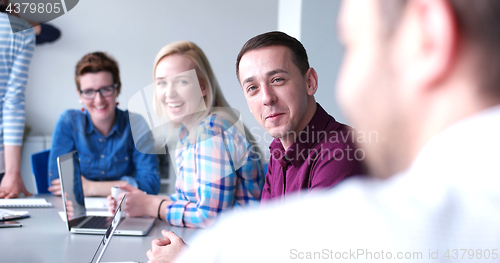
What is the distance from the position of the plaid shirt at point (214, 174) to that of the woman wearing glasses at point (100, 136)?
69 cm

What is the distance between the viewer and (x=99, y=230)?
1.19 m

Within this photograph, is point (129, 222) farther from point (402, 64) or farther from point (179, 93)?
point (402, 64)

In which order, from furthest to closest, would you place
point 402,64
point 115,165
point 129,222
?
point 115,165
point 129,222
point 402,64

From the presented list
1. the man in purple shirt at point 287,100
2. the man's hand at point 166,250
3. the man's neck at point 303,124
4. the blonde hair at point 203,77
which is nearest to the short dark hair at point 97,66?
the blonde hair at point 203,77

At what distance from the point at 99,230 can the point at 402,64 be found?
1147 mm

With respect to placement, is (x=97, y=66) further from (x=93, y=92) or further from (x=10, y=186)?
(x=10, y=186)

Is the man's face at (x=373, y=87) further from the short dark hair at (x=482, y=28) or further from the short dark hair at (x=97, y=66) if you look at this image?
the short dark hair at (x=97, y=66)

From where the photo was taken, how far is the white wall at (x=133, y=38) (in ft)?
12.3

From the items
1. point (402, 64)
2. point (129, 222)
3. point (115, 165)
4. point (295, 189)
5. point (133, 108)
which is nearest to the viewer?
point (402, 64)

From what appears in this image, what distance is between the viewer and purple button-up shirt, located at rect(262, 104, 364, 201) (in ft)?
3.12

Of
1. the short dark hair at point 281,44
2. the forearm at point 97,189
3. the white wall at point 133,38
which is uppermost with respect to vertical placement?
the white wall at point 133,38

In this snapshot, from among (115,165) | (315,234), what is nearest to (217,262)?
(315,234)

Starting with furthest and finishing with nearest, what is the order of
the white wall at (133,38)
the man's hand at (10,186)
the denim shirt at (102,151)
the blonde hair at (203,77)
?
the white wall at (133,38), the denim shirt at (102,151), the man's hand at (10,186), the blonde hair at (203,77)

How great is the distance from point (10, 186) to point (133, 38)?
2478 mm
